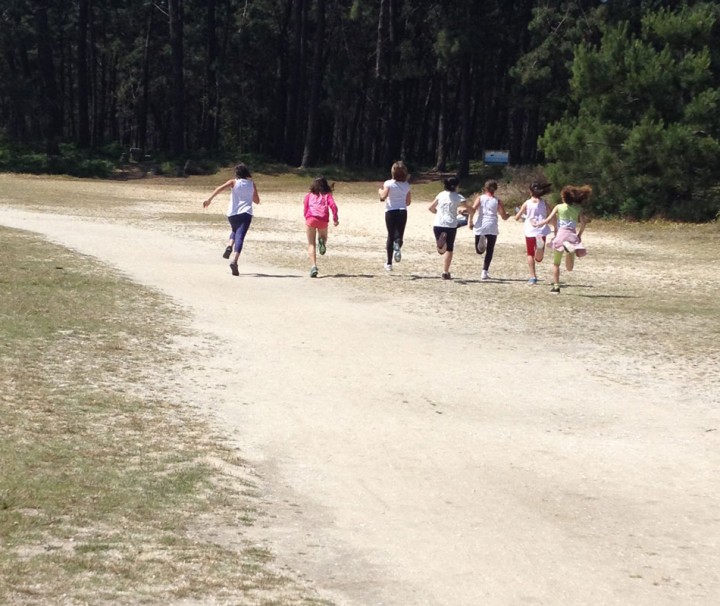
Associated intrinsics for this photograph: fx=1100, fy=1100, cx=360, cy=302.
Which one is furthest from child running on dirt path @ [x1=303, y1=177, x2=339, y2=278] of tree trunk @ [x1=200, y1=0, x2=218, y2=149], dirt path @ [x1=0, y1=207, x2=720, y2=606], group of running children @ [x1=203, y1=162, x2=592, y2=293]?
tree trunk @ [x1=200, y1=0, x2=218, y2=149]

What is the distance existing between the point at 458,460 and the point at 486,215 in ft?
35.5

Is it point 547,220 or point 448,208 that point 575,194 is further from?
point 448,208

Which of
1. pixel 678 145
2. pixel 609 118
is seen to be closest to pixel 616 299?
pixel 678 145

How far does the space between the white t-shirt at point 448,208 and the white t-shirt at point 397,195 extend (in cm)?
90

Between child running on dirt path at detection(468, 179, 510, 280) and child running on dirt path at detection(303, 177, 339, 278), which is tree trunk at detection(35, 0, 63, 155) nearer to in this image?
child running on dirt path at detection(303, 177, 339, 278)

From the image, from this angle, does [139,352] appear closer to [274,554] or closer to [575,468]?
[575,468]

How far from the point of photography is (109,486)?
242 inches

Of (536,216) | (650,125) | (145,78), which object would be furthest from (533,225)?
(145,78)

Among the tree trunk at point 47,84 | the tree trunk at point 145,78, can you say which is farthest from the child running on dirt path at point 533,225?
the tree trunk at point 145,78

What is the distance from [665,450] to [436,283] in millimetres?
9813

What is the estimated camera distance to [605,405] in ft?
30.8

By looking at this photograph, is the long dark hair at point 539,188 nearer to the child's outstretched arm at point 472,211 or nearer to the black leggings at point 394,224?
the child's outstretched arm at point 472,211

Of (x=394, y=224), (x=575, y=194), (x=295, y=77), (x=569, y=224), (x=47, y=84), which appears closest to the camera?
(x=575, y=194)

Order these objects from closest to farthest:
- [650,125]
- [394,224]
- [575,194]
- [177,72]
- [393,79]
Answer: [575,194] → [394,224] → [650,125] → [177,72] → [393,79]
